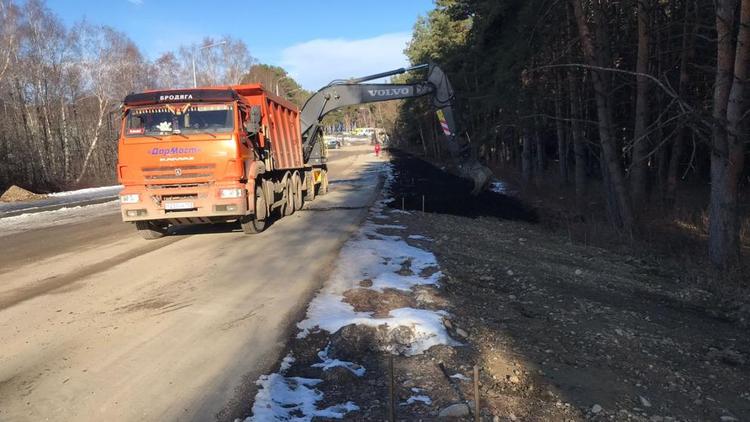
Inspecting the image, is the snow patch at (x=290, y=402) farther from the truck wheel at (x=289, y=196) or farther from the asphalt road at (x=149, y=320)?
the truck wheel at (x=289, y=196)

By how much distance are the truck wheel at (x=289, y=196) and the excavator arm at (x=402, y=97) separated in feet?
12.1

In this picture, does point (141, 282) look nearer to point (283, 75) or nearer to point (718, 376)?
point (718, 376)

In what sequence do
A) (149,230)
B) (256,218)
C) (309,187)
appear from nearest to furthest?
(149,230) < (256,218) < (309,187)

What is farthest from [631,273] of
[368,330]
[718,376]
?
[368,330]

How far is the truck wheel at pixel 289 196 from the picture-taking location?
14.9 meters

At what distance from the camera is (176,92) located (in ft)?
36.2

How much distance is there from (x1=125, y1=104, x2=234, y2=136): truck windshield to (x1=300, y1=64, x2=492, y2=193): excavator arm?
8.13 m

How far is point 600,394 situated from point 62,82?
39053 millimetres

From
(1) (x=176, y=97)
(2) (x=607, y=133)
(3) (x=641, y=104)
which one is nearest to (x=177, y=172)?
(1) (x=176, y=97)

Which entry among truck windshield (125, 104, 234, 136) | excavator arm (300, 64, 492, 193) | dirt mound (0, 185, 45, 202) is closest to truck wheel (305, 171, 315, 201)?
excavator arm (300, 64, 492, 193)

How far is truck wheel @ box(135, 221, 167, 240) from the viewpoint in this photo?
37.2 ft

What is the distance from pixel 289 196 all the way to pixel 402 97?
20.7 ft

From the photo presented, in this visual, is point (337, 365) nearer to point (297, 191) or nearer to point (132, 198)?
point (132, 198)

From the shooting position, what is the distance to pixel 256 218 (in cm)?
1164
